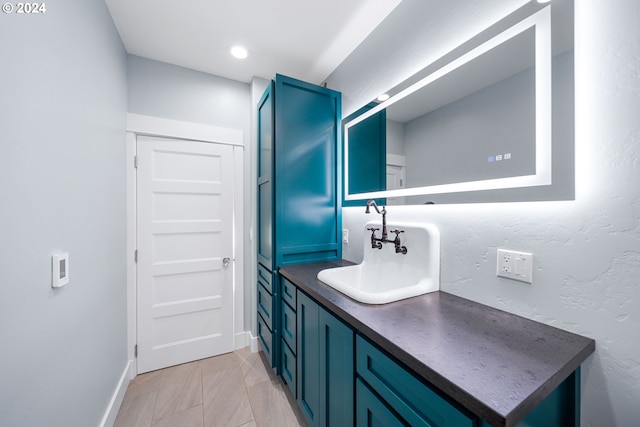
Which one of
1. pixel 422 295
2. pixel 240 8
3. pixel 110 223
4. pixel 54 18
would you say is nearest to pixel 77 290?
pixel 110 223

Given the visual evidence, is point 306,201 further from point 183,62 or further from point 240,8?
point 183,62

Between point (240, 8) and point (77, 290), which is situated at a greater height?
point (240, 8)

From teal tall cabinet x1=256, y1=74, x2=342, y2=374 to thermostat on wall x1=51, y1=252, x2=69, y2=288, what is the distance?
1078mm

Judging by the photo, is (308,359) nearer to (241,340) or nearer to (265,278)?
(265,278)

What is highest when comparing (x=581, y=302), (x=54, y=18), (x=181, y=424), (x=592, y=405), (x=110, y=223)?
(x=54, y=18)

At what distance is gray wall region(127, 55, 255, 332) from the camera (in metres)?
2.02

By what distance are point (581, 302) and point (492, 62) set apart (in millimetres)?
978

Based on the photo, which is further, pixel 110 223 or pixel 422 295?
pixel 110 223

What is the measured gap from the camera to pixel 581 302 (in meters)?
0.78

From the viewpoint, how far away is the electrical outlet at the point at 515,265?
90cm

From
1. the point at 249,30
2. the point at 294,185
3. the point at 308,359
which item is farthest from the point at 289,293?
the point at 249,30

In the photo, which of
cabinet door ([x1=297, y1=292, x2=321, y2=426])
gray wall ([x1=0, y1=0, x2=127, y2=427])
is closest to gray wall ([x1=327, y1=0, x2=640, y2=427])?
cabinet door ([x1=297, y1=292, x2=321, y2=426])

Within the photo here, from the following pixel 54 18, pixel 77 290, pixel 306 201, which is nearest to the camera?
pixel 54 18

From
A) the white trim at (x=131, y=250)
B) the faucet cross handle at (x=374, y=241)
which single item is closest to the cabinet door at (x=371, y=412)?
the faucet cross handle at (x=374, y=241)
